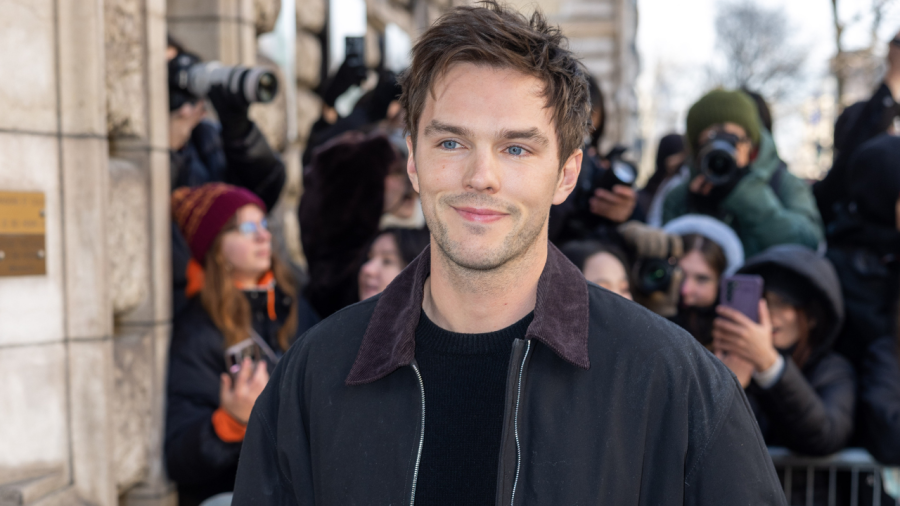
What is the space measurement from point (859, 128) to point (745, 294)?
1840 mm

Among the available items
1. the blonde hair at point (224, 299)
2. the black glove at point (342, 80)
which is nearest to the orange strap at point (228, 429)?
the blonde hair at point (224, 299)

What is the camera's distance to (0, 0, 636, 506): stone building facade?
2684 mm

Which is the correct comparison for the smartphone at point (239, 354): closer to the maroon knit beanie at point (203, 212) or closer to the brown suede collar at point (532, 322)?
the maroon knit beanie at point (203, 212)

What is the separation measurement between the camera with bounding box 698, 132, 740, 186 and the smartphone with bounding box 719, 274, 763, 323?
→ 0.90 meters

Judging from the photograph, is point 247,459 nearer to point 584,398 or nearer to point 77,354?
point 584,398

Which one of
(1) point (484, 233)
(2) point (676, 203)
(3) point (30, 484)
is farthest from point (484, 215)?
(2) point (676, 203)

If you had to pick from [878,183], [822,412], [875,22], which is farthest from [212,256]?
[875,22]

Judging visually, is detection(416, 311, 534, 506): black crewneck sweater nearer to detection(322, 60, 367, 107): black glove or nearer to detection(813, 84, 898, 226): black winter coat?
detection(813, 84, 898, 226): black winter coat

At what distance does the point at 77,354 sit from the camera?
2895mm

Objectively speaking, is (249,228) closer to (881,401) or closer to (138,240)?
(138,240)

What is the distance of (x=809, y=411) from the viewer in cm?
325

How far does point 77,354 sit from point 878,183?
11.4ft

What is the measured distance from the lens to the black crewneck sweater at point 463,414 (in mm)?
1726


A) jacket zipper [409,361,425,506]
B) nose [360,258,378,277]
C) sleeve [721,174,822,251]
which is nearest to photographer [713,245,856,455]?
sleeve [721,174,822,251]
